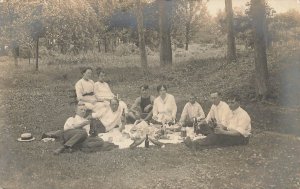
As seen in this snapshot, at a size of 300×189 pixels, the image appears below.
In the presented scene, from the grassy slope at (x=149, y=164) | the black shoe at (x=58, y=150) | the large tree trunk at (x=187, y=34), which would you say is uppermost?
the large tree trunk at (x=187, y=34)

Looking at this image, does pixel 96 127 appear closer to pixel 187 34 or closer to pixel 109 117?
pixel 109 117

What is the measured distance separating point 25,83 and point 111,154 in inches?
579

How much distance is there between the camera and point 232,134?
34.0 feet

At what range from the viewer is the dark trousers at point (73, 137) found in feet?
33.1

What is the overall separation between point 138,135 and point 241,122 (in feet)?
8.18

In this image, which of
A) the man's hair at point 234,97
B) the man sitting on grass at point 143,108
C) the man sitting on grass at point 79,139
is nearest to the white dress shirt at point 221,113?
the man sitting on grass at point 143,108

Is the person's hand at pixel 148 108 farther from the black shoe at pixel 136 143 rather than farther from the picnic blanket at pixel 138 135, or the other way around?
the black shoe at pixel 136 143

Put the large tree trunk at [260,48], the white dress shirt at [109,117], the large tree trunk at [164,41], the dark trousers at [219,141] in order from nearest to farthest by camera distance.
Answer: the dark trousers at [219,141]
the white dress shirt at [109,117]
the large tree trunk at [260,48]
the large tree trunk at [164,41]

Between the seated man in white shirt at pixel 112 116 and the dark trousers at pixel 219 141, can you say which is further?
the seated man in white shirt at pixel 112 116

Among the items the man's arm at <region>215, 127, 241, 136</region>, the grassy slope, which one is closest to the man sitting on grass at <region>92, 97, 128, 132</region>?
the grassy slope

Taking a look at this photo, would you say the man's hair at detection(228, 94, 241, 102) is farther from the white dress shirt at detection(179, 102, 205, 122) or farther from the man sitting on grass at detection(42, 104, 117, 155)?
the man sitting on grass at detection(42, 104, 117, 155)

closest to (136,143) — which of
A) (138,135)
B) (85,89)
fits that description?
(138,135)

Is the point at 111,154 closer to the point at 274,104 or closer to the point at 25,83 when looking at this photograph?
the point at 274,104

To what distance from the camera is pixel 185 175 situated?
8.48m
